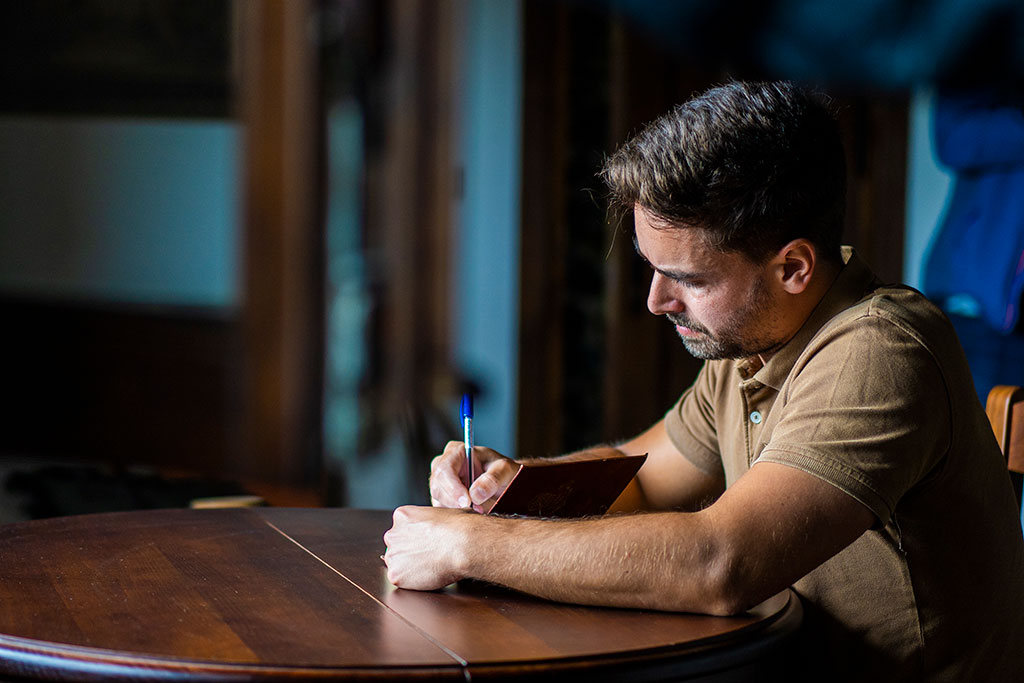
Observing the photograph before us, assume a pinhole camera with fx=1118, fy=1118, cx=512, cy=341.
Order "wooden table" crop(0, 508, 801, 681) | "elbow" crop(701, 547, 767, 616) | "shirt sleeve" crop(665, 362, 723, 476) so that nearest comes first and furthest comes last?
1. "wooden table" crop(0, 508, 801, 681)
2. "elbow" crop(701, 547, 767, 616)
3. "shirt sleeve" crop(665, 362, 723, 476)

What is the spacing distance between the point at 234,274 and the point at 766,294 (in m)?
4.19

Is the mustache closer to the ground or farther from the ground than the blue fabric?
closer to the ground

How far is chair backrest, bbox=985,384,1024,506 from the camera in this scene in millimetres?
1408

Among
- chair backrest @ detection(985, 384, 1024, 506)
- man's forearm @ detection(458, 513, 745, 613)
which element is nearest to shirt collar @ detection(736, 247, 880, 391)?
chair backrest @ detection(985, 384, 1024, 506)

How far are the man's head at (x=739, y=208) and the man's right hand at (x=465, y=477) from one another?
284 millimetres

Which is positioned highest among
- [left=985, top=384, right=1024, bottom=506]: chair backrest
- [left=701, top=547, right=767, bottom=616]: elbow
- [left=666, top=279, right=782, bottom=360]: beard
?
[left=666, top=279, right=782, bottom=360]: beard

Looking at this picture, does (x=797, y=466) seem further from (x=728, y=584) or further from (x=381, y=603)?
(x=381, y=603)

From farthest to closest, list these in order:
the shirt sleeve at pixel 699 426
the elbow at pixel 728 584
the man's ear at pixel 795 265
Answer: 1. the shirt sleeve at pixel 699 426
2. the man's ear at pixel 795 265
3. the elbow at pixel 728 584

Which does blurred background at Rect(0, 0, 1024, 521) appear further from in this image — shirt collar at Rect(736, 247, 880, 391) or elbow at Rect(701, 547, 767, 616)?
elbow at Rect(701, 547, 767, 616)

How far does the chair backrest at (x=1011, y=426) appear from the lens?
1408 millimetres

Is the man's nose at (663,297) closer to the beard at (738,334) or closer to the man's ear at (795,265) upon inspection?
the beard at (738,334)

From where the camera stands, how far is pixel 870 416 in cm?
117

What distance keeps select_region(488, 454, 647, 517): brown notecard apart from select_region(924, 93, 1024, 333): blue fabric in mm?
831

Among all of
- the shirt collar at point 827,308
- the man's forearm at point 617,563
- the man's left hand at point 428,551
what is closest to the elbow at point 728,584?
the man's forearm at point 617,563
